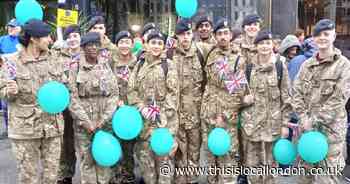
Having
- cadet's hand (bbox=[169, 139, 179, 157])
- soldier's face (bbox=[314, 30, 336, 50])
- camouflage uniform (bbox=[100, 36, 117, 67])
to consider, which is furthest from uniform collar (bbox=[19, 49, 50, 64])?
soldier's face (bbox=[314, 30, 336, 50])

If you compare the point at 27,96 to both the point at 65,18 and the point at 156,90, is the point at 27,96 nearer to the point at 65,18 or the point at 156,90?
the point at 156,90

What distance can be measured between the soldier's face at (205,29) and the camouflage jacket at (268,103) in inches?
34.1

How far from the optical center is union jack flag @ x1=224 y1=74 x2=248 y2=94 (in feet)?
16.1

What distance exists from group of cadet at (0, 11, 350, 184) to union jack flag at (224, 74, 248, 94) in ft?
0.04

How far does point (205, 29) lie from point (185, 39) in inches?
14.5

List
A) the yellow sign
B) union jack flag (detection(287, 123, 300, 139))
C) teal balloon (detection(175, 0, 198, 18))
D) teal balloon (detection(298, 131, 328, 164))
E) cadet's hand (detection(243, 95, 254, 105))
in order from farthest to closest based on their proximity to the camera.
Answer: the yellow sign, teal balloon (detection(175, 0, 198, 18)), cadet's hand (detection(243, 95, 254, 105)), union jack flag (detection(287, 123, 300, 139)), teal balloon (detection(298, 131, 328, 164))

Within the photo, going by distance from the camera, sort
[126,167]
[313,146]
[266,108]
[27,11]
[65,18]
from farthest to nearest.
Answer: [65,18], [126,167], [27,11], [266,108], [313,146]

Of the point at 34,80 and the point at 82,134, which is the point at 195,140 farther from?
the point at 34,80

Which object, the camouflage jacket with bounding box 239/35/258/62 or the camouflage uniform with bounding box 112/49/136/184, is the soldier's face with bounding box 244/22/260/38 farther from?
the camouflage uniform with bounding box 112/49/136/184

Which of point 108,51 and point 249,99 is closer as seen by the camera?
point 249,99

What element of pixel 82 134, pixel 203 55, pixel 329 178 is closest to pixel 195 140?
pixel 203 55

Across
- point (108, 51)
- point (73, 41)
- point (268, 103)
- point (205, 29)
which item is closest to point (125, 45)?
point (108, 51)

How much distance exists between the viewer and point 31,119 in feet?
14.5

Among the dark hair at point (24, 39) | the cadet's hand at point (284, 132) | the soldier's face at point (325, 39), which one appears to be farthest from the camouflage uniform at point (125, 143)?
the soldier's face at point (325, 39)
